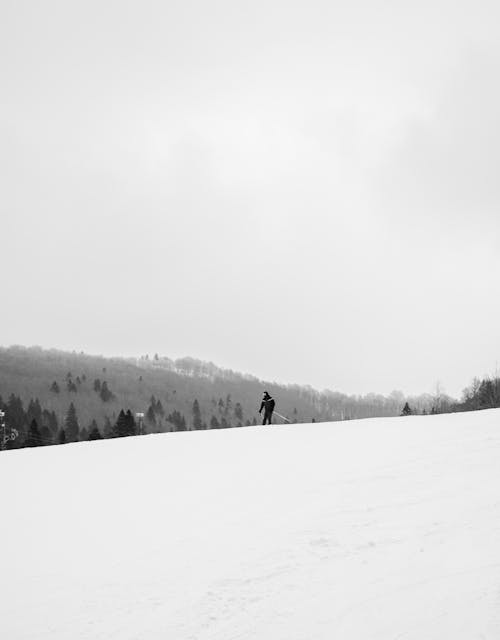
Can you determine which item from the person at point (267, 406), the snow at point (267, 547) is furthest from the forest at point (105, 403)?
the snow at point (267, 547)

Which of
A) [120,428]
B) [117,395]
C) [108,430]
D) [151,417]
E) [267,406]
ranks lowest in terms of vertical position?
[108,430]

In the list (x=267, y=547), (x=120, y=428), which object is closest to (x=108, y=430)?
(x=120, y=428)

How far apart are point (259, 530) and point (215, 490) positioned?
306 cm

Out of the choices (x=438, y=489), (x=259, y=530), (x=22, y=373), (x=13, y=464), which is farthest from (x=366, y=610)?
(x=22, y=373)

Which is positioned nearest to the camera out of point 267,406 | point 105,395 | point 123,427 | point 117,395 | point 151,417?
point 267,406

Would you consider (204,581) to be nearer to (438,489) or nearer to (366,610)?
(366,610)

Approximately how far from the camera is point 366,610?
5.57 metres

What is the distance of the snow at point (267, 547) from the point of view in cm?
566

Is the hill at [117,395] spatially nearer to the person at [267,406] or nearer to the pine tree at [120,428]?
the pine tree at [120,428]

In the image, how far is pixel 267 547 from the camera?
7547mm

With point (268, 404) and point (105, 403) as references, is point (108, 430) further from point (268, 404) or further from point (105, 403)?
point (268, 404)

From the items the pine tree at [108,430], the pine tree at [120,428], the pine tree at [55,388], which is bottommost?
the pine tree at [108,430]

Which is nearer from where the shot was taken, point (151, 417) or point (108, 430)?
point (108, 430)

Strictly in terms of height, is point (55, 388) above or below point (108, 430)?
above
